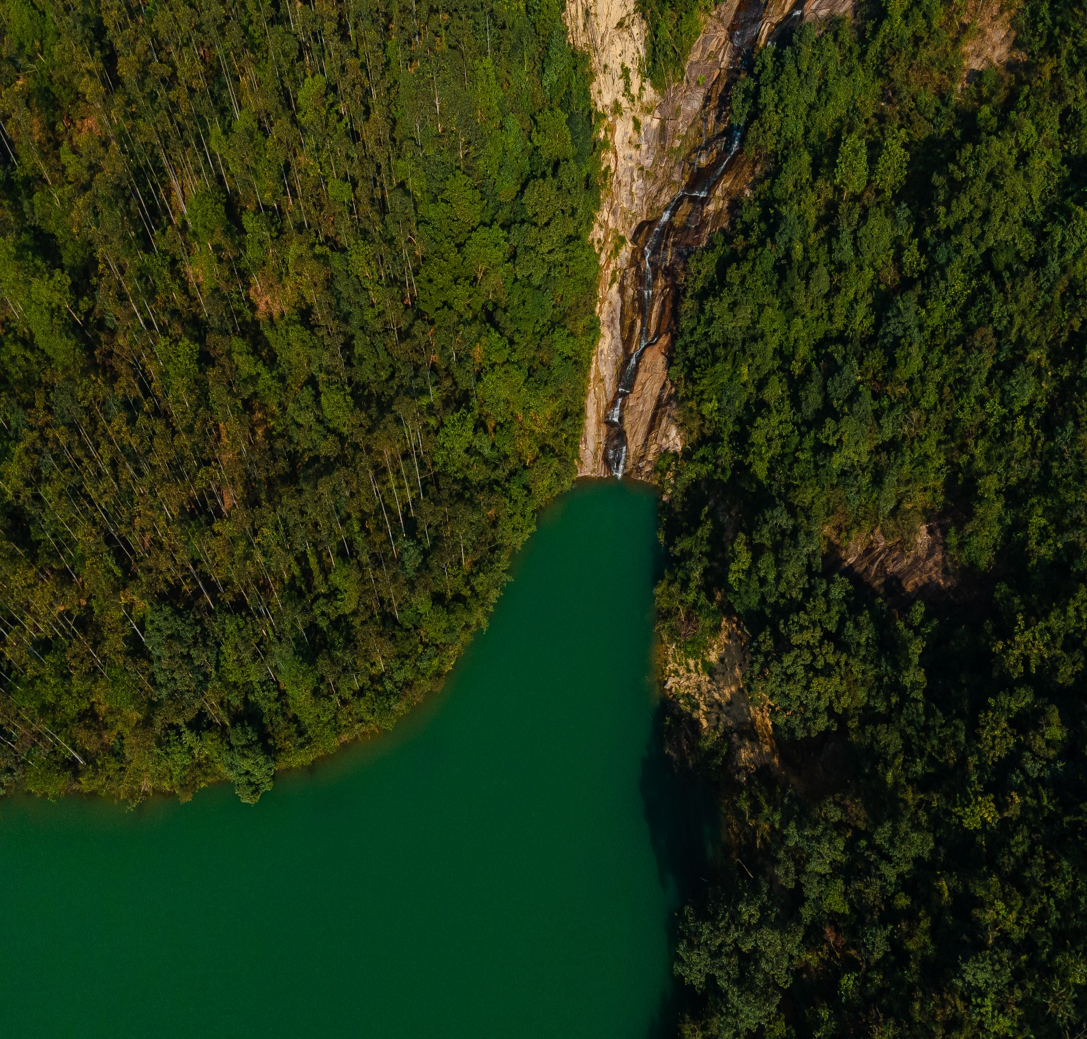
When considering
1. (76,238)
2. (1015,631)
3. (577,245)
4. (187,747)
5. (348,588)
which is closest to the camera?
(1015,631)

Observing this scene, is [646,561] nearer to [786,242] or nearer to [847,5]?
[786,242]

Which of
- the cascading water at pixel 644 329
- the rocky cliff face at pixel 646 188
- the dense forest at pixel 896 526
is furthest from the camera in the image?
the cascading water at pixel 644 329

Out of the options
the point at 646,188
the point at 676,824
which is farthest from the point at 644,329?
the point at 676,824

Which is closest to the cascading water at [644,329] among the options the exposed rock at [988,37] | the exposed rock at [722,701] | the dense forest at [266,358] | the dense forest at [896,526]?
the dense forest at [896,526]

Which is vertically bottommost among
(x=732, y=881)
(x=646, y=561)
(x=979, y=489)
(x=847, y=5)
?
(x=732, y=881)

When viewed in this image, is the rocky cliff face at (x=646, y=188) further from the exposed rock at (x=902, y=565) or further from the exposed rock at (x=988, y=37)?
the exposed rock at (x=902, y=565)

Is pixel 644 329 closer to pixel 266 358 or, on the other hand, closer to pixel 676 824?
pixel 266 358

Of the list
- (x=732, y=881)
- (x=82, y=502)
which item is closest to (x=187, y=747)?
(x=82, y=502)
